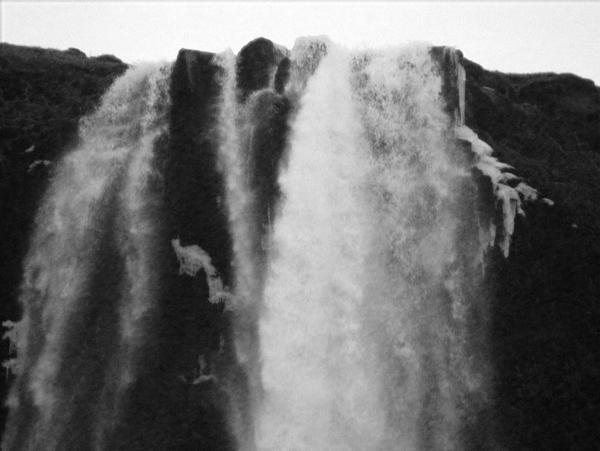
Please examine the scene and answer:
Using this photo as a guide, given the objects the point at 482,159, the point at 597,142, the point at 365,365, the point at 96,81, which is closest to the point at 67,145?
the point at 96,81

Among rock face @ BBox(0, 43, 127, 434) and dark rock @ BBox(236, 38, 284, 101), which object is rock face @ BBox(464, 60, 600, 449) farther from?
rock face @ BBox(0, 43, 127, 434)

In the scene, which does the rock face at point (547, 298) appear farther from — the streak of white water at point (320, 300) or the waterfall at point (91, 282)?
the waterfall at point (91, 282)

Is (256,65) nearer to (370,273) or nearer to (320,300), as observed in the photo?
(370,273)

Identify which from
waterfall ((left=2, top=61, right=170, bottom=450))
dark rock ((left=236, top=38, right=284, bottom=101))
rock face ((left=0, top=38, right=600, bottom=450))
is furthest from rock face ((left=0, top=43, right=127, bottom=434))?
dark rock ((left=236, top=38, right=284, bottom=101))

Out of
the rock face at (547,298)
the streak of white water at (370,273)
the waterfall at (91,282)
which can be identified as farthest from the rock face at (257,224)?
the streak of white water at (370,273)

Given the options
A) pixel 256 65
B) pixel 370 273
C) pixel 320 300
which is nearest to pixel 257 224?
pixel 320 300

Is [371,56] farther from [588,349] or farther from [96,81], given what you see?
[588,349]
